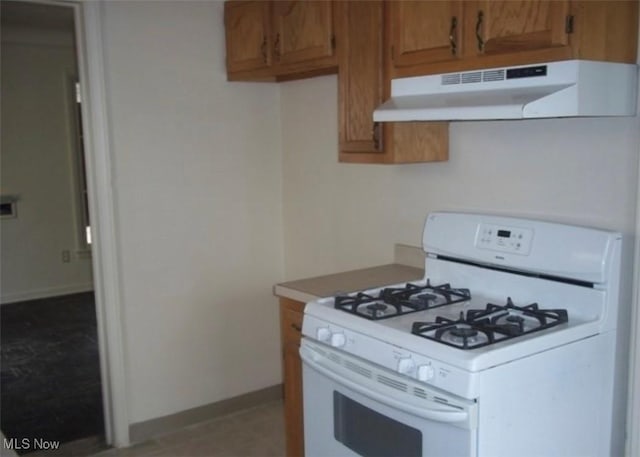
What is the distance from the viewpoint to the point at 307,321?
216 cm

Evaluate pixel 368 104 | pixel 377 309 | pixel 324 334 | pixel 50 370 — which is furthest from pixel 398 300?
pixel 50 370

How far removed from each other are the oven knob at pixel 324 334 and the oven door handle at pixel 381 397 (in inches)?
2.2

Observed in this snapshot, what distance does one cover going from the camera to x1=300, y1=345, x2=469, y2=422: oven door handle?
161 centimetres

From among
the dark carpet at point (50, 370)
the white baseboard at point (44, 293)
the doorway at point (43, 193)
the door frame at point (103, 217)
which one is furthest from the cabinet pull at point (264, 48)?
the white baseboard at point (44, 293)

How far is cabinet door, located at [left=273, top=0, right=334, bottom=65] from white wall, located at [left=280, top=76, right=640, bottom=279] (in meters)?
0.37

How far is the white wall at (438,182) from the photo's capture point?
6.65 ft

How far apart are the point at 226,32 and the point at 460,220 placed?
1.69 meters

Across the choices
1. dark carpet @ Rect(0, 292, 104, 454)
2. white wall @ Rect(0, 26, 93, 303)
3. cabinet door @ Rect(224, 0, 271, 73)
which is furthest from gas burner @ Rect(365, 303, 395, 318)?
white wall @ Rect(0, 26, 93, 303)

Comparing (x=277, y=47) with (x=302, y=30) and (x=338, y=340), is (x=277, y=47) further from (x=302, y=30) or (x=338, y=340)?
(x=338, y=340)

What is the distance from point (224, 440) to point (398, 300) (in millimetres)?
1529

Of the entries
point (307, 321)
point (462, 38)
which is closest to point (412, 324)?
point (307, 321)

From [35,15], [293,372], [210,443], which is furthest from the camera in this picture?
[35,15]

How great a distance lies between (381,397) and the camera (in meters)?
1.81

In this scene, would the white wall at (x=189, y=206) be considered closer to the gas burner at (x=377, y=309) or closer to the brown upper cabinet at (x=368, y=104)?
the brown upper cabinet at (x=368, y=104)
